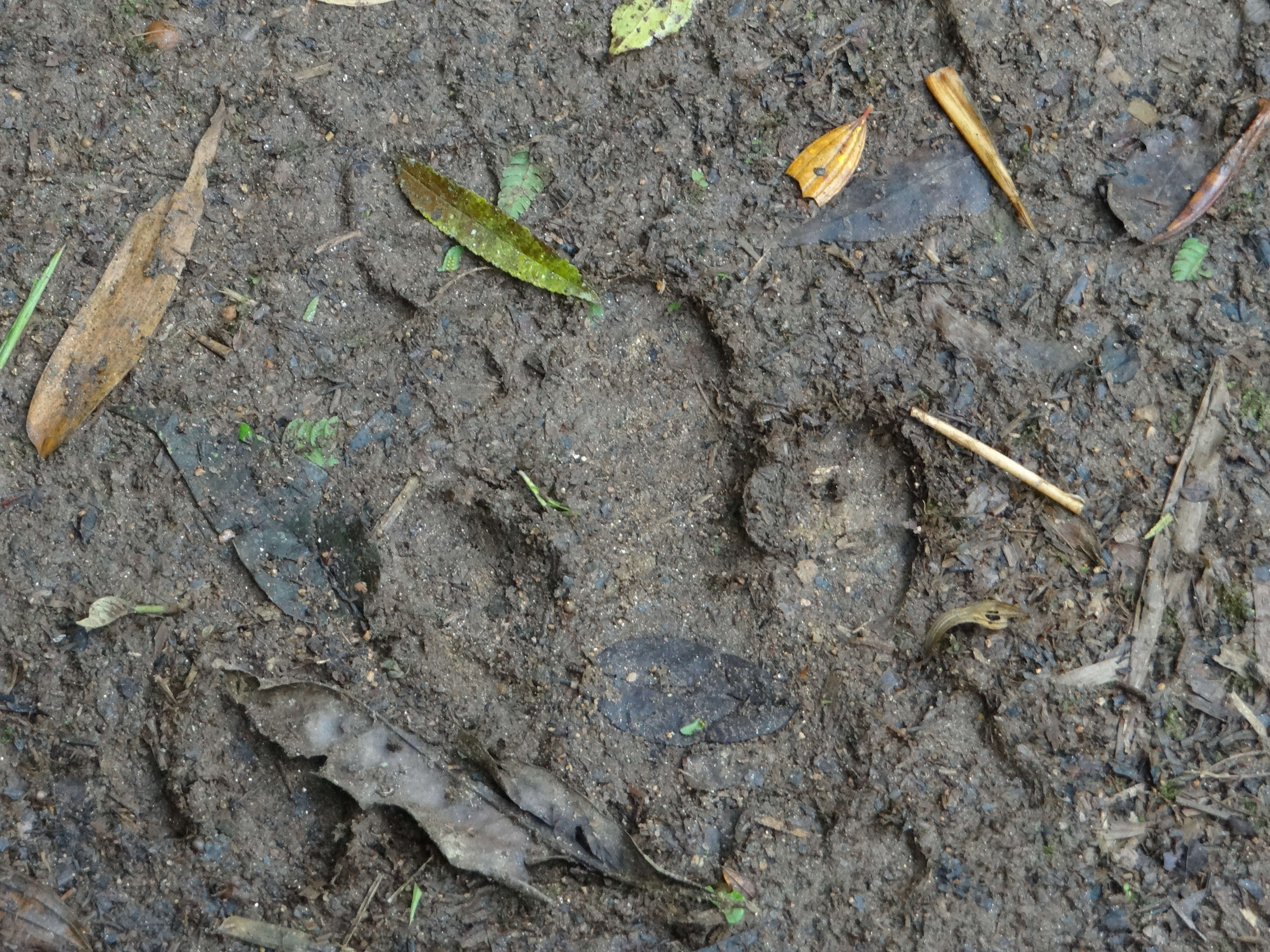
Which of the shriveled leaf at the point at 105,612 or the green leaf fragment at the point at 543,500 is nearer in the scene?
the shriveled leaf at the point at 105,612

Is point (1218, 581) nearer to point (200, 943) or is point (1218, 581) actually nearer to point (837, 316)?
point (837, 316)

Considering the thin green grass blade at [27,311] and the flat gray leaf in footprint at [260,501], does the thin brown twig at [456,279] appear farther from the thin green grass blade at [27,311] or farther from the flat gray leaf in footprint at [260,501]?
the thin green grass blade at [27,311]

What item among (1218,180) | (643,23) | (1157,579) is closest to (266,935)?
(1157,579)

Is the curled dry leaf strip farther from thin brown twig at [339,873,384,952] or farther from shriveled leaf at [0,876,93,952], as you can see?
shriveled leaf at [0,876,93,952]

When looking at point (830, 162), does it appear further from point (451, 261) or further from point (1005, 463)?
point (451, 261)

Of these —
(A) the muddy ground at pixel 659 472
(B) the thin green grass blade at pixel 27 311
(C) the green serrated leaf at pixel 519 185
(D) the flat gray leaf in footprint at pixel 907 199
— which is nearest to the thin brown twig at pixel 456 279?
(A) the muddy ground at pixel 659 472

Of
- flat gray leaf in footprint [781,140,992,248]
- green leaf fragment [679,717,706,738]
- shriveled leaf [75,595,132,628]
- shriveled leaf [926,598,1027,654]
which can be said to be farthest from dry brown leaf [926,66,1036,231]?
shriveled leaf [75,595,132,628]
